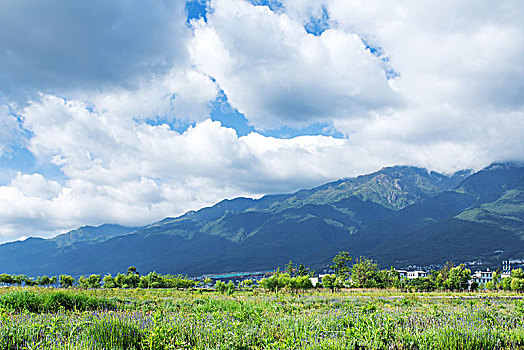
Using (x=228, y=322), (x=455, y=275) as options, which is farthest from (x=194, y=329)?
(x=455, y=275)

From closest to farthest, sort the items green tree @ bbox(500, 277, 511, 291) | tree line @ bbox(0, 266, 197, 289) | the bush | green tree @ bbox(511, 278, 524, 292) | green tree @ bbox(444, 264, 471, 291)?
the bush, green tree @ bbox(511, 278, 524, 292), tree line @ bbox(0, 266, 197, 289), green tree @ bbox(500, 277, 511, 291), green tree @ bbox(444, 264, 471, 291)

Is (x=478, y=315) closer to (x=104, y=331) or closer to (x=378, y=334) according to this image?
(x=378, y=334)

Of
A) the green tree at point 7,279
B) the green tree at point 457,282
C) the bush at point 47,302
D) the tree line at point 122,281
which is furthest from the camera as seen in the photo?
the green tree at point 457,282

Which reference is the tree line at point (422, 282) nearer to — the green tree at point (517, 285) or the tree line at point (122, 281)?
the green tree at point (517, 285)

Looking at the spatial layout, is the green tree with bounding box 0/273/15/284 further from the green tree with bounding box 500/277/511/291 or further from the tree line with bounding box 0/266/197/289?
the green tree with bounding box 500/277/511/291

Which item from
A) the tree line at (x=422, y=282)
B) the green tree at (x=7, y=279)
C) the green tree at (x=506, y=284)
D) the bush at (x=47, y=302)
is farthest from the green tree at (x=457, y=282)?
the green tree at (x=7, y=279)

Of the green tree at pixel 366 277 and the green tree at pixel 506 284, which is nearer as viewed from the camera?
the green tree at pixel 506 284

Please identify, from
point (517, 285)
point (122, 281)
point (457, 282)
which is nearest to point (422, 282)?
point (457, 282)

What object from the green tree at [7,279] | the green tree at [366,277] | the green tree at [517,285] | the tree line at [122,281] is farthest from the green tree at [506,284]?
the green tree at [7,279]

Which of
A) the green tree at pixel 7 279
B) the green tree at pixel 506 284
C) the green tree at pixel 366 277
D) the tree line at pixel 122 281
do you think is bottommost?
the green tree at pixel 506 284

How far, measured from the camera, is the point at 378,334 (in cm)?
757

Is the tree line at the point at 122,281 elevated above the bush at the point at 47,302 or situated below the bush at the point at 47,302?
below

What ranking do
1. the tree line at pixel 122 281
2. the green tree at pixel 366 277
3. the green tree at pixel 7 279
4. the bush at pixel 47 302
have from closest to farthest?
the bush at pixel 47 302 < the green tree at pixel 7 279 < the tree line at pixel 122 281 < the green tree at pixel 366 277

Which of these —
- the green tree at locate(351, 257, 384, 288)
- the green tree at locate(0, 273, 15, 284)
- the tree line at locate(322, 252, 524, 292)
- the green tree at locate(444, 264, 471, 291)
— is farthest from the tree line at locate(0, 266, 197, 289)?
the green tree at locate(444, 264, 471, 291)
